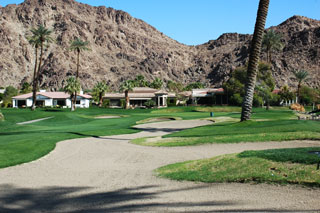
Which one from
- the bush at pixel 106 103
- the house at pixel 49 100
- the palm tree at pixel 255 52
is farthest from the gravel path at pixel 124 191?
the house at pixel 49 100

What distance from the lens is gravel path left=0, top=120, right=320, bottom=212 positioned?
Result: 22.4 feet

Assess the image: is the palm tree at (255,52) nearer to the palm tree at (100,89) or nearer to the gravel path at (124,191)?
the gravel path at (124,191)

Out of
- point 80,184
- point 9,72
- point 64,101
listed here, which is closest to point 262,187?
point 80,184

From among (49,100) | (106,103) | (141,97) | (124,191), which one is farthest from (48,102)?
(124,191)

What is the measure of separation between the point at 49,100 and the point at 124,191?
88.4m

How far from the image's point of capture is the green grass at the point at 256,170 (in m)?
7.89

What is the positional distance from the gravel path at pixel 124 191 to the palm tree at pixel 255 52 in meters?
8.75

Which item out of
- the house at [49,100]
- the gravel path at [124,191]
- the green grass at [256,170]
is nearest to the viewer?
the gravel path at [124,191]

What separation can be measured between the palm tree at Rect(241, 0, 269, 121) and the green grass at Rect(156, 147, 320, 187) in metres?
11.0

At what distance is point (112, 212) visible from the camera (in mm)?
6793

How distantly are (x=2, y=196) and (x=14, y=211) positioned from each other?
1489mm

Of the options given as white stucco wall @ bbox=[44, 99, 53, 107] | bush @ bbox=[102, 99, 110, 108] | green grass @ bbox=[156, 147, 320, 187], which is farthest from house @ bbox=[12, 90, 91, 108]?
green grass @ bbox=[156, 147, 320, 187]

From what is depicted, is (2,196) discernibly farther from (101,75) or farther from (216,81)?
(101,75)

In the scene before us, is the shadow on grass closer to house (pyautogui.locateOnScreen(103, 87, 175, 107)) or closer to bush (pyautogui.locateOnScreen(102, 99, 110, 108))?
house (pyautogui.locateOnScreen(103, 87, 175, 107))
